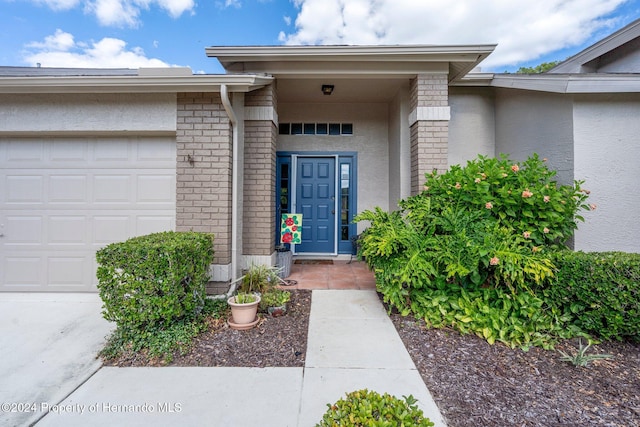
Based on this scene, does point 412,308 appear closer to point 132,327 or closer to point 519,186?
point 519,186

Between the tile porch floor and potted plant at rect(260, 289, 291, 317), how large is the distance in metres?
0.79

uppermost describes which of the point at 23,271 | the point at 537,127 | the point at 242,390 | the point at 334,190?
the point at 537,127

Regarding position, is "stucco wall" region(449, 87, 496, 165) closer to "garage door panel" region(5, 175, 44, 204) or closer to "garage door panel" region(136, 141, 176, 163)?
"garage door panel" region(136, 141, 176, 163)

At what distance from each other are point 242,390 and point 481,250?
8.22 ft

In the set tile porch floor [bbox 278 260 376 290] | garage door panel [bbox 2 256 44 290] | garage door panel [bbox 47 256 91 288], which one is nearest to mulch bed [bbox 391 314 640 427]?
tile porch floor [bbox 278 260 376 290]

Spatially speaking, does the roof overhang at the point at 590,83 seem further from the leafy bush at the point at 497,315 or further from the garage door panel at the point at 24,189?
the garage door panel at the point at 24,189

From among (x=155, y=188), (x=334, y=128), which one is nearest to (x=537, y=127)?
(x=334, y=128)

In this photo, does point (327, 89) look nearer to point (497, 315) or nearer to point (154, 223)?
point (154, 223)

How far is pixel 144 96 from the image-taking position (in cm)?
380

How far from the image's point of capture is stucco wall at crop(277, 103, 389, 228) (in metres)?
6.10

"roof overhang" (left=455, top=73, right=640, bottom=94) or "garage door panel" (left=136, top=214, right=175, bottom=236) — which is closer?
"roof overhang" (left=455, top=73, right=640, bottom=94)

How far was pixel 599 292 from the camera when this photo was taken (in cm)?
262

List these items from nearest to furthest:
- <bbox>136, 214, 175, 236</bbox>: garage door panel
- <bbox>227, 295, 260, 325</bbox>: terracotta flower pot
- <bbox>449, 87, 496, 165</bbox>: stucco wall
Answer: <bbox>227, 295, 260, 325</bbox>: terracotta flower pot → <bbox>136, 214, 175, 236</bbox>: garage door panel → <bbox>449, 87, 496, 165</bbox>: stucco wall

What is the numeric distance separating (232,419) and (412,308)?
7.02ft
